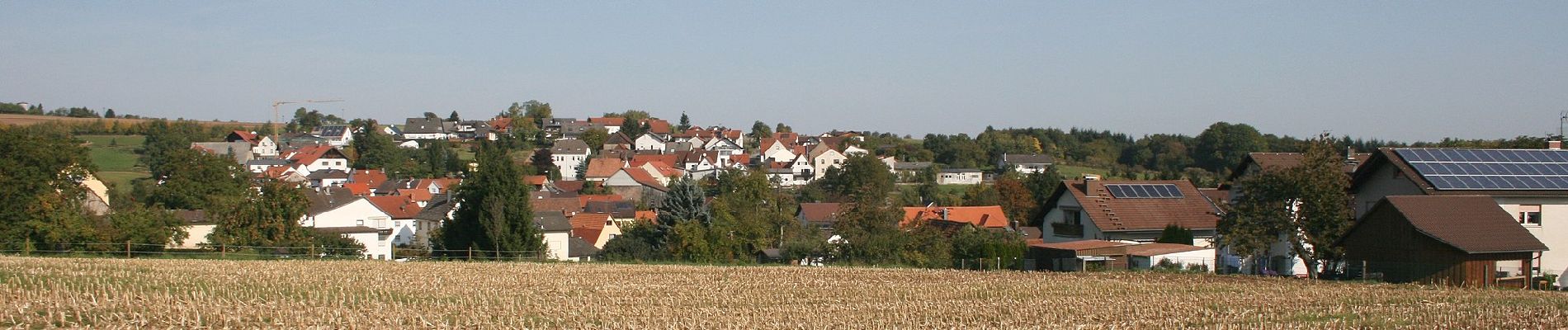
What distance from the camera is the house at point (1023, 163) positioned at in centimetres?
14412

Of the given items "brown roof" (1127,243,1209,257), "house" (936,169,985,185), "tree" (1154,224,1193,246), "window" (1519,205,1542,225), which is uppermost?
"house" (936,169,985,185)

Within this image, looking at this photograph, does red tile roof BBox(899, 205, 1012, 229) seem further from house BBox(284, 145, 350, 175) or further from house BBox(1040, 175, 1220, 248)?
house BBox(284, 145, 350, 175)

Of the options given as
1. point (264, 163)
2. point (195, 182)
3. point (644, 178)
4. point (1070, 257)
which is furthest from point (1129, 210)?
point (264, 163)

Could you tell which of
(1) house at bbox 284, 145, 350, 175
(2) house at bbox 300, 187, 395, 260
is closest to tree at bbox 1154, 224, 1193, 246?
(2) house at bbox 300, 187, 395, 260

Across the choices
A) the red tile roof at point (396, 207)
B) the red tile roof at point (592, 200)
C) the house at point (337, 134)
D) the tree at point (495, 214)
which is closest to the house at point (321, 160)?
the house at point (337, 134)

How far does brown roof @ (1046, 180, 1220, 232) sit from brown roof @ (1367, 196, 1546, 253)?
49.2 ft

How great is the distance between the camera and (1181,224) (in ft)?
158

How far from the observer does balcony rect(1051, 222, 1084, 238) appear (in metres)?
49.8

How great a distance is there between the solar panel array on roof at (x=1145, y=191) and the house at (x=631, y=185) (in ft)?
236

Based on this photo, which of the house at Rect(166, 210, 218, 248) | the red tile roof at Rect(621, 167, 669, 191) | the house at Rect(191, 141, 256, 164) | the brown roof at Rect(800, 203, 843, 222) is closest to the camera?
the house at Rect(166, 210, 218, 248)

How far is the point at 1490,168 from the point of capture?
1468 inches

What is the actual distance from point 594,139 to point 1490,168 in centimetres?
13883

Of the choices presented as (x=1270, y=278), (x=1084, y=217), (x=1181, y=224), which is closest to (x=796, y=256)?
(x=1084, y=217)

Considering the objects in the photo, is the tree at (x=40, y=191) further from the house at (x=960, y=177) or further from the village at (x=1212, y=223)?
the house at (x=960, y=177)
